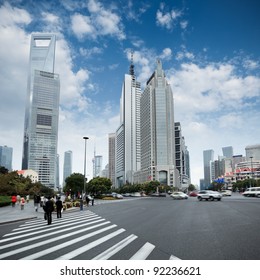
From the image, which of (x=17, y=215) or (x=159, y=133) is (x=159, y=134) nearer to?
(x=159, y=133)

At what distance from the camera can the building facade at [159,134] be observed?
16050 cm

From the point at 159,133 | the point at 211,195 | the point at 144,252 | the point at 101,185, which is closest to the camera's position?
the point at 144,252

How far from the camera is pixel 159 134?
165125mm

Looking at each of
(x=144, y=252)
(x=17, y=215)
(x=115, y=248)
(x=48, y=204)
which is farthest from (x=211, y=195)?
(x=144, y=252)

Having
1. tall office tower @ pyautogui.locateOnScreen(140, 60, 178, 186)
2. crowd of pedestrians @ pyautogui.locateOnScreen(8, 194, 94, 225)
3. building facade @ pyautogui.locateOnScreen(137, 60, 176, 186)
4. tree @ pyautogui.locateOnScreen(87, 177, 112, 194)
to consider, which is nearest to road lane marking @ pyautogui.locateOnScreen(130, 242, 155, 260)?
crowd of pedestrians @ pyautogui.locateOnScreen(8, 194, 94, 225)

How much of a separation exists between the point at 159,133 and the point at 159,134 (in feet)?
2.21

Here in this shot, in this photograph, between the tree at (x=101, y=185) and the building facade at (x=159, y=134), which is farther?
the building facade at (x=159, y=134)

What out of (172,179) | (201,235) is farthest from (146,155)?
(201,235)

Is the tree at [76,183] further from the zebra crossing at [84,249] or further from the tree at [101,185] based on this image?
the zebra crossing at [84,249]

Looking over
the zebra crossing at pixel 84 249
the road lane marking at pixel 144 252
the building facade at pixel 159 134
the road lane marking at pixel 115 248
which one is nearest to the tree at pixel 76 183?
the zebra crossing at pixel 84 249

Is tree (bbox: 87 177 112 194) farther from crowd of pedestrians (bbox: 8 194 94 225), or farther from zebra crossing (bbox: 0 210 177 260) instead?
zebra crossing (bbox: 0 210 177 260)

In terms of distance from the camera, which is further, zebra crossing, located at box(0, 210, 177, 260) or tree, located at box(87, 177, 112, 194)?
tree, located at box(87, 177, 112, 194)

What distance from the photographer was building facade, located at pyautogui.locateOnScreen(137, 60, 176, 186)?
16050 cm
